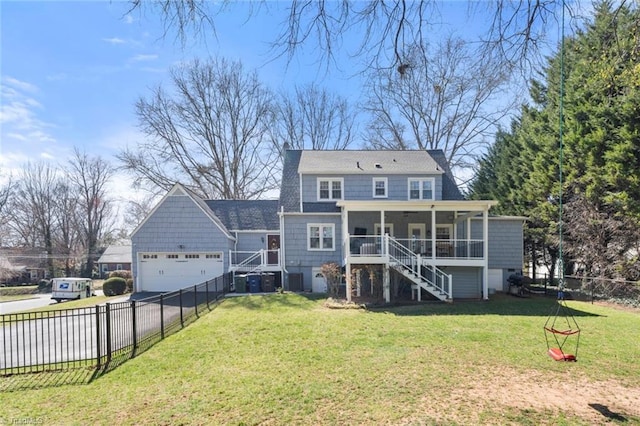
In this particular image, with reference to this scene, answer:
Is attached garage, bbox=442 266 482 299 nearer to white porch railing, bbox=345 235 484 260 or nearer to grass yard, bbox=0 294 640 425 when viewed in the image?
white porch railing, bbox=345 235 484 260

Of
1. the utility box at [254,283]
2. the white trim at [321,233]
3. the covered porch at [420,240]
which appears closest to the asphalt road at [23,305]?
the utility box at [254,283]

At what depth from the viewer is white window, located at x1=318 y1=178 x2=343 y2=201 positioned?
18594mm

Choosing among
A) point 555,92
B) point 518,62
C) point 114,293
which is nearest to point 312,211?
point 555,92

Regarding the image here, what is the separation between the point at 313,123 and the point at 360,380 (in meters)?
27.4

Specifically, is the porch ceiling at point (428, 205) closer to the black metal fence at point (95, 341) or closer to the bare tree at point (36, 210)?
the black metal fence at point (95, 341)

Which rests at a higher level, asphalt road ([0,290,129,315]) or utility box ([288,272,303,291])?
utility box ([288,272,303,291])

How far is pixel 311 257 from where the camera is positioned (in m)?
17.3

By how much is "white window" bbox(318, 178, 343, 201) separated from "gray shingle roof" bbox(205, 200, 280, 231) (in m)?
3.35

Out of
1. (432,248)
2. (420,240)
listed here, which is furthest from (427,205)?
(432,248)

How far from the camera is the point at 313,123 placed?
100.0ft

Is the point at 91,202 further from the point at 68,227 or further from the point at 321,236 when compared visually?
the point at 321,236

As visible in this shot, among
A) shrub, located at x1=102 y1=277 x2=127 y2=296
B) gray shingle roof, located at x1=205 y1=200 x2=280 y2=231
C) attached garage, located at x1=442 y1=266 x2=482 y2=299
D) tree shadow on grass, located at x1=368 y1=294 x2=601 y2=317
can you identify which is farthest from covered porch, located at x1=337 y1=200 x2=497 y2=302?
shrub, located at x1=102 y1=277 x2=127 y2=296

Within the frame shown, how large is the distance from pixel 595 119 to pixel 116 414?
1946 cm

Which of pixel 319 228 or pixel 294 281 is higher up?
pixel 319 228
